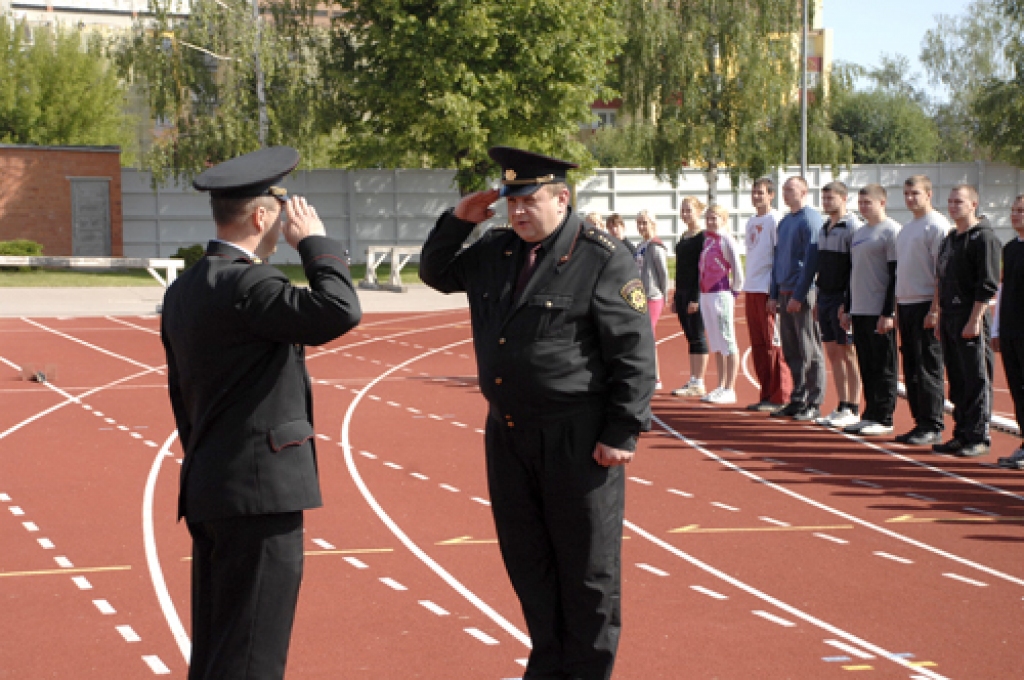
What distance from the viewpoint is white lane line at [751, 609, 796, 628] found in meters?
5.94

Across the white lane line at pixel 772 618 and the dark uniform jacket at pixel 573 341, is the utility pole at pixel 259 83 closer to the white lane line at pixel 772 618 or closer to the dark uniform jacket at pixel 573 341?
the white lane line at pixel 772 618

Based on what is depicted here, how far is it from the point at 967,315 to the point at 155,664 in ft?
23.2

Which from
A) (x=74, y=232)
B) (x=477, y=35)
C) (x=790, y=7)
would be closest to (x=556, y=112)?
(x=477, y=35)

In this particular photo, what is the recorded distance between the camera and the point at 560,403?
460 centimetres

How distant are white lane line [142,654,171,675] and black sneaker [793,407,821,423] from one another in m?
7.91

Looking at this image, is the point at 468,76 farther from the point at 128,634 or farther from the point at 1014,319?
the point at 128,634

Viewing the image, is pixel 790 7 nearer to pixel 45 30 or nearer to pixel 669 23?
pixel 669 23

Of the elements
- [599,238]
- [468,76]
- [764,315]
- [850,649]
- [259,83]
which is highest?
[259,83]

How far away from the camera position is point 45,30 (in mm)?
51125

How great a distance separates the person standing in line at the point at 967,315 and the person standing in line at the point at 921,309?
0.15 m

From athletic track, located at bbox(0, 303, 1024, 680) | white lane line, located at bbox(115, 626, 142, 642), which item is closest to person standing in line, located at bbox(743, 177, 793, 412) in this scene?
athletic track, located at bbox(0, 303, 1024, 680)

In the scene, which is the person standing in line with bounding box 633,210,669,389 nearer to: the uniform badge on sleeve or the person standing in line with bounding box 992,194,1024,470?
the person standing in line with bounding box 992,194,1024,470

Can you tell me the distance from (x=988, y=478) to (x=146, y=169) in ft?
108

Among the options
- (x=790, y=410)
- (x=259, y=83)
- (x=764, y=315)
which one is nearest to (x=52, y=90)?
(x=259, y=83)
